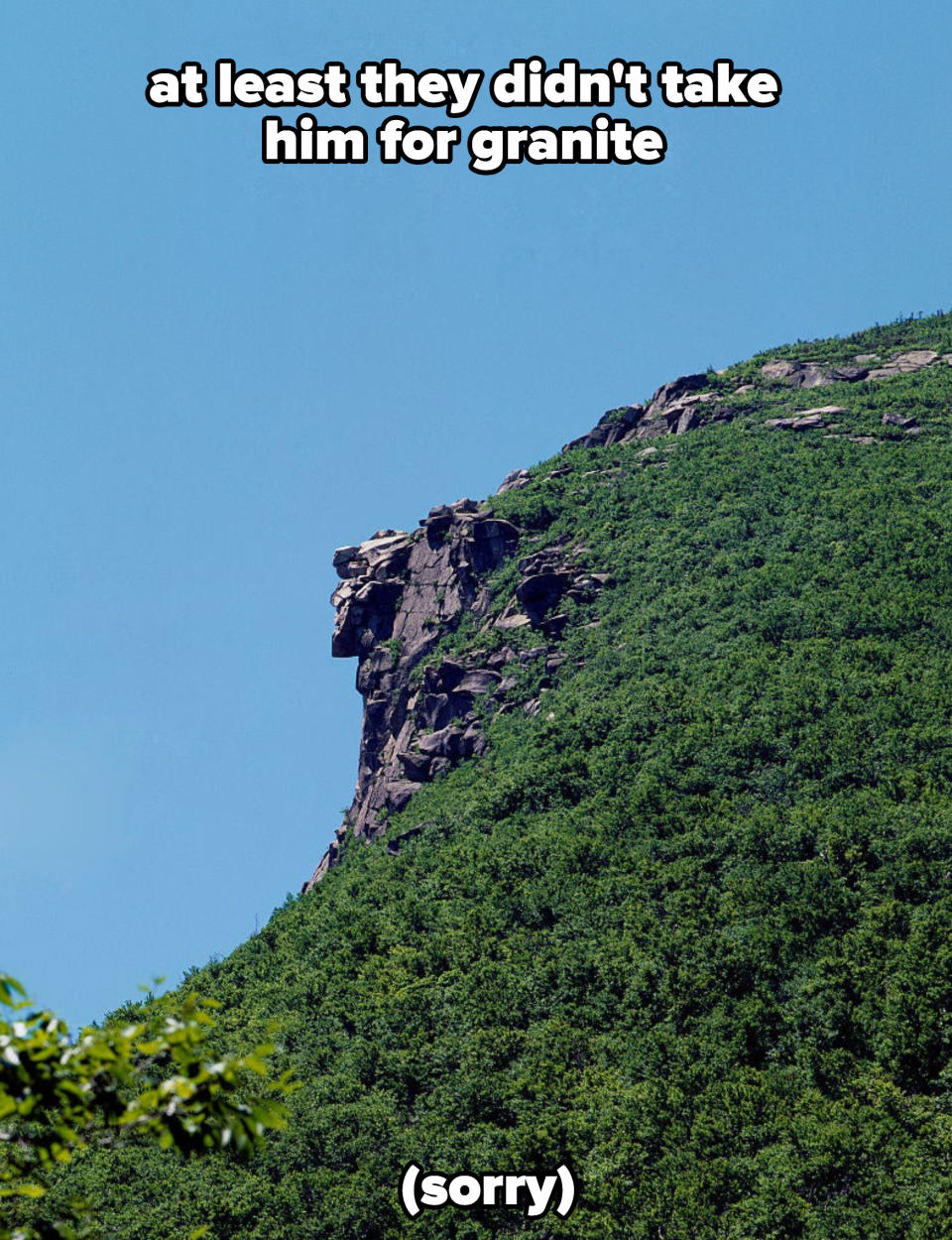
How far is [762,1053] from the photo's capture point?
60.7 m

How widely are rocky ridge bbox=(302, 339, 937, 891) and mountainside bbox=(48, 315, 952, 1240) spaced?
1.15 feet

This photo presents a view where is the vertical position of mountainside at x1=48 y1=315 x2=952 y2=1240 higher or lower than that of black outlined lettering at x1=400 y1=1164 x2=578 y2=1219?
higher

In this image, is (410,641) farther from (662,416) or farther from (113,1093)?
(113,1093)

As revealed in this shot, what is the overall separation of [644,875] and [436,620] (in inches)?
2001

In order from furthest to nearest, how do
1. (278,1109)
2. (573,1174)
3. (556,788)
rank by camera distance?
(556,788) → (573,1174) → (278,1109)

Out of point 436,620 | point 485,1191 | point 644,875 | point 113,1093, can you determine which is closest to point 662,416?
point 436,620

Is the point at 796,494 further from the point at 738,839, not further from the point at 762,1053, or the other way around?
the point at 762,1053

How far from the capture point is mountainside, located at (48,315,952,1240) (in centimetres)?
5547

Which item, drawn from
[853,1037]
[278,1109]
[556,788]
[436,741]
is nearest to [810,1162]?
[853,1037]

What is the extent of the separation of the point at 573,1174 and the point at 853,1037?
14106 mm

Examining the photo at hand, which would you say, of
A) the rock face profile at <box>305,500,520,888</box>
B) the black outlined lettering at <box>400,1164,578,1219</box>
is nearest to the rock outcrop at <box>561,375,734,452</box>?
the rock face profile at <box>305,500,520,888</box>

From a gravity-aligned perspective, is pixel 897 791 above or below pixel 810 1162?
above

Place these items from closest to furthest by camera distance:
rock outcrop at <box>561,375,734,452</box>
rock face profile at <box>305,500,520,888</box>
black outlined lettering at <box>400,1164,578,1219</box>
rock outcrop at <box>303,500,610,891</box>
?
black outlined lettering at <box>400,1164,578,1219</box> → rock outcrop at <box>303,500,610,891</box> → rock face profile at <box>305,500,520,888</box> → rock outcrop at <box>561,375,734,452</box>

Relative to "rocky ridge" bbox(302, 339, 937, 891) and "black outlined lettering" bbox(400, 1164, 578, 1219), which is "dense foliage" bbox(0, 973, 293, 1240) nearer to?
"black outlined lettering" bbox(400, 1164, 578, 1219)
